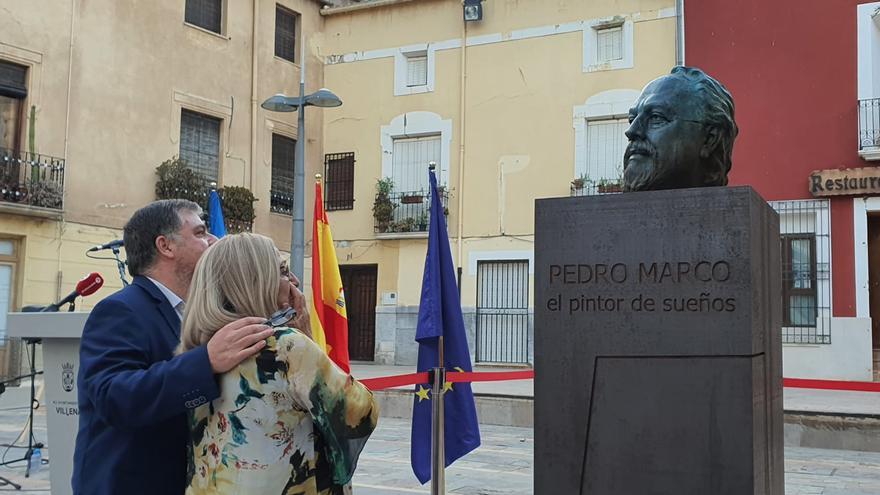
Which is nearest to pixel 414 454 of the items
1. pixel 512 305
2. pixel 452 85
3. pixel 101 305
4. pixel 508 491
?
pixel 508 491

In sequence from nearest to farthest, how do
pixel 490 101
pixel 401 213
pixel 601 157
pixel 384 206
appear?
pixel 601 157
pixel 490 101
pixel 384 206
pixel 401 213

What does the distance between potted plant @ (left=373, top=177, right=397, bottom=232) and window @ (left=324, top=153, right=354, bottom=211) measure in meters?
0.93

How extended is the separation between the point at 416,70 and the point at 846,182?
956 centimetres

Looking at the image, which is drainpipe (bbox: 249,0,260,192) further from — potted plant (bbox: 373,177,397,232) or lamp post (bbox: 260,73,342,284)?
lamp post (bbox: 260,73,342,284)

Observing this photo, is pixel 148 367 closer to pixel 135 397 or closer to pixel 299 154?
pixel 135 397

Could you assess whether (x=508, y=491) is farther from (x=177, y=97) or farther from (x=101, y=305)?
(x=177, y=97)

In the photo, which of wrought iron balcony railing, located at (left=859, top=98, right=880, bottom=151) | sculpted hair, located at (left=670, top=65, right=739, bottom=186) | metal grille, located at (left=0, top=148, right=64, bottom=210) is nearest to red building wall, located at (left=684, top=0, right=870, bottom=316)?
wrought iron balcony railing, located at (left=859, top=98, right=880, bottom=151)

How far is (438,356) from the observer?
634 centimetres

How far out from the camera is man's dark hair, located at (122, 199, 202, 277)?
2.68m

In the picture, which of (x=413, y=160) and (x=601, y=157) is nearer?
(x=601, y=157)

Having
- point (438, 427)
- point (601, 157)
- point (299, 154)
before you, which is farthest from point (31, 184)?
point (438, 427)

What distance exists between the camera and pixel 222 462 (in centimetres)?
222

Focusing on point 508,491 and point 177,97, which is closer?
point 508,491

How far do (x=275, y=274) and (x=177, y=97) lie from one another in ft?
55.6
